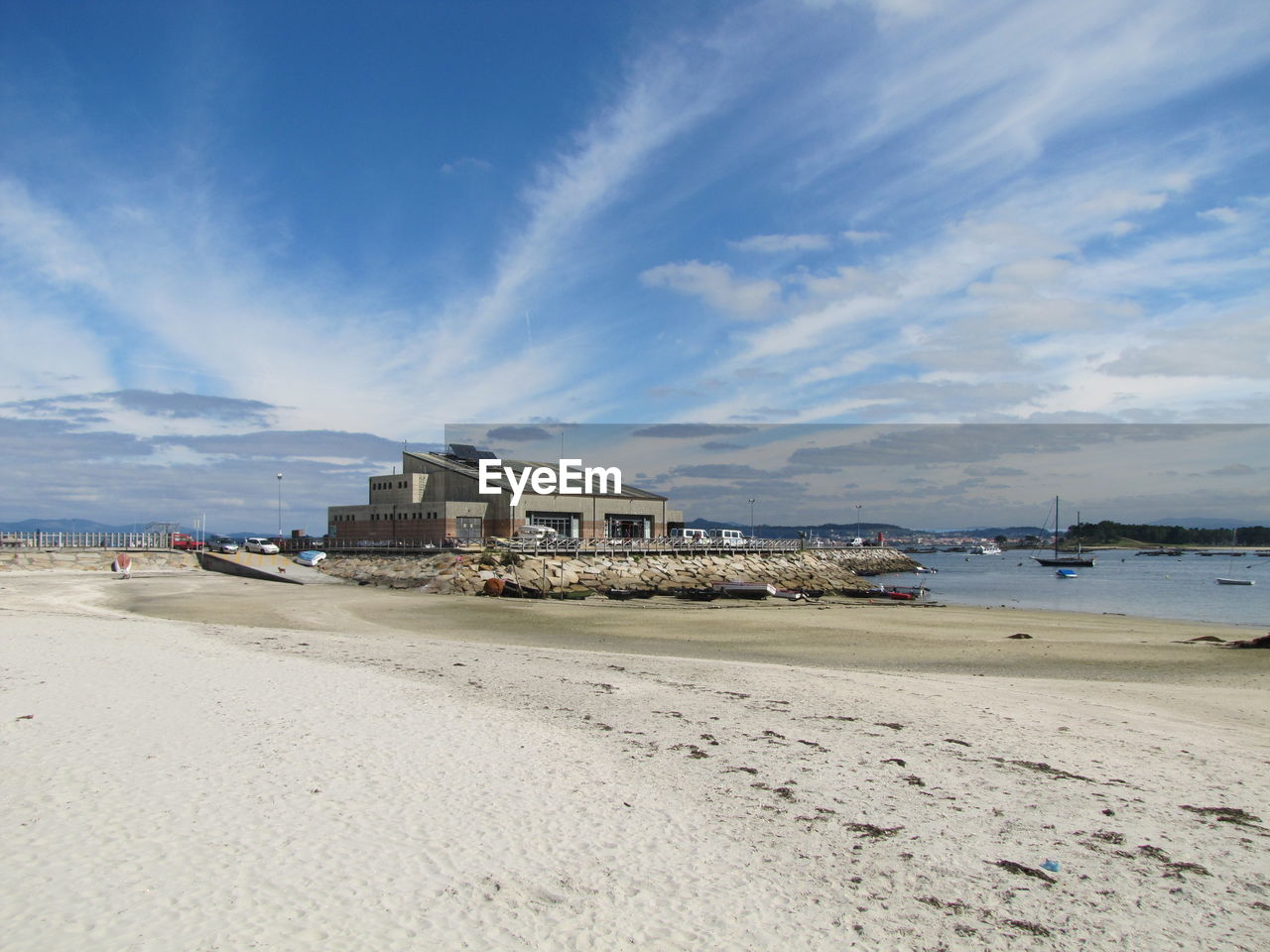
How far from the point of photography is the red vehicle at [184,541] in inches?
2252

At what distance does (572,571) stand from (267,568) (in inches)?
769

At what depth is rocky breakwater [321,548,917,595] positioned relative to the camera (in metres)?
43.5

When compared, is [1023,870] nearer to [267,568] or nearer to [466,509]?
[267,568]

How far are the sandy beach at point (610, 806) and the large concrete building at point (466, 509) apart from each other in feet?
129

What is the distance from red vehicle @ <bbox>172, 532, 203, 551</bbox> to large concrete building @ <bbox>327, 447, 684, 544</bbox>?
1007cm

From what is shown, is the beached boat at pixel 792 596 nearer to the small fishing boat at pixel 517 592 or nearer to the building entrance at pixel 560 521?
the small fishing boat at pixel 517 592

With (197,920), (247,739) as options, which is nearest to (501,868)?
(197,920)

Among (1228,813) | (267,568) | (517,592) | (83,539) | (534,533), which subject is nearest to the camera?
(1228,813)

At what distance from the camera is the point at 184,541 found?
57906mm

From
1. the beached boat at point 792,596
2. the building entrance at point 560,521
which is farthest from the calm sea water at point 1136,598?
the building entrance at point 560,521

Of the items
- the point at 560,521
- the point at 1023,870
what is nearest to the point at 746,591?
the point at 560,521

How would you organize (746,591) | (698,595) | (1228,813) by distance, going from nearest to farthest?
(1228,813)
(698,595)
(746,591)

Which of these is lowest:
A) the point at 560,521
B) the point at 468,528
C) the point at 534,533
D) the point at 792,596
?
the point at 792,596

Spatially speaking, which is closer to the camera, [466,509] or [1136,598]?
[1136,598]
